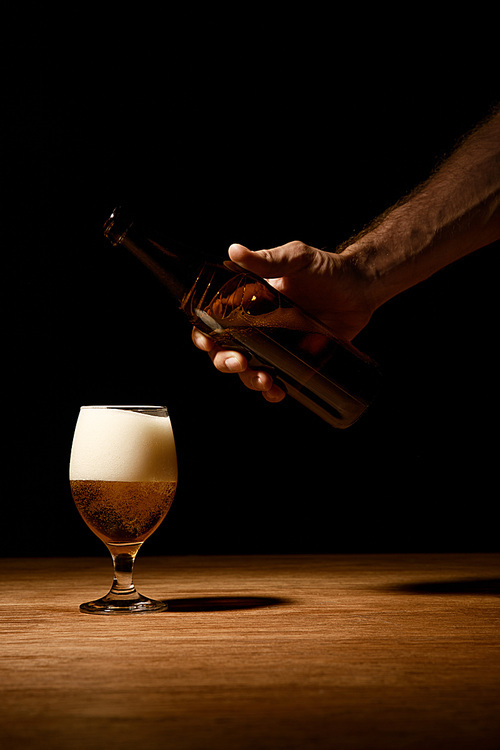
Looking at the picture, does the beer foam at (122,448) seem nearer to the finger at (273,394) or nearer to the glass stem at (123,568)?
the glass stem at (123,568)

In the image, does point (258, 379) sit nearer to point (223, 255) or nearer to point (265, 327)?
point (265, 327)

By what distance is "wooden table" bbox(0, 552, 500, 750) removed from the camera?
54 cm

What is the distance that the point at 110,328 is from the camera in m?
2.25

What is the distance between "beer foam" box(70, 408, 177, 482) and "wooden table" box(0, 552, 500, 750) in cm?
16

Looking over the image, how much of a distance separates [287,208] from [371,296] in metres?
0.88

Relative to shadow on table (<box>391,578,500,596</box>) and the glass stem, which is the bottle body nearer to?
shadow on table (<box>391,578,500,596</box>)

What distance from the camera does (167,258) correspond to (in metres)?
1.27

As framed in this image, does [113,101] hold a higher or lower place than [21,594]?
higher

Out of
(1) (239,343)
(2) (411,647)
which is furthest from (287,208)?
(2) (411,647)

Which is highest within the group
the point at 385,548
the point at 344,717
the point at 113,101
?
the point at 113,101

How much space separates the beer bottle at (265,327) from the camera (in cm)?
122

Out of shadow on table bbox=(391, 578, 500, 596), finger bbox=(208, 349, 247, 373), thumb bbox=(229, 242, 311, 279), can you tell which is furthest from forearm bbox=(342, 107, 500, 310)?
shadow on table bbox=(391, 578, 500, 596)

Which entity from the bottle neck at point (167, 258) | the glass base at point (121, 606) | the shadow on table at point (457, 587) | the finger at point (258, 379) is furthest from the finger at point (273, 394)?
the glass base at point (121, 606)

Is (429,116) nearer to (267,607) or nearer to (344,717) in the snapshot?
(267,607)
